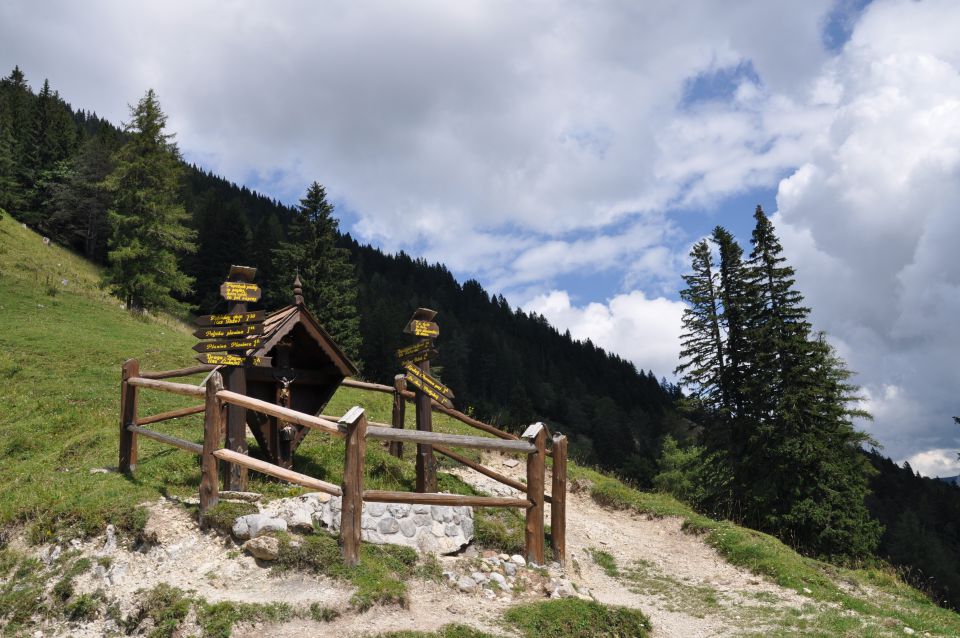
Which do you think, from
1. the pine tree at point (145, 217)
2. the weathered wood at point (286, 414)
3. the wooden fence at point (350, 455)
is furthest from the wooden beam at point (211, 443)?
the pine tree at point (145, 217)

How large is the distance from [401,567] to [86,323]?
2113 centimetres

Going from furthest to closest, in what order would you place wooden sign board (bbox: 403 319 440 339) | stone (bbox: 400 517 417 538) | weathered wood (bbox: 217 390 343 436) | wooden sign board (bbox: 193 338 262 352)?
wooden sign board (bbox: 403 319 440 339), wooden sign board (bbox: 193 338 262 352), stone (bbox: 400 517 417 538), weathered wood (bbox: 217 390 343 436)

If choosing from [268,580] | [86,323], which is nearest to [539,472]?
[268,580]

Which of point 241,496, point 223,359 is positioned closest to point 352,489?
point 241,496

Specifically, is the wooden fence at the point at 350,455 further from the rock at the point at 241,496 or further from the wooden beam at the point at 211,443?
the rock at the point at 241,496

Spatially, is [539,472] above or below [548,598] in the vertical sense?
above

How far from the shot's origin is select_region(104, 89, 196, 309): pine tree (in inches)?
1267

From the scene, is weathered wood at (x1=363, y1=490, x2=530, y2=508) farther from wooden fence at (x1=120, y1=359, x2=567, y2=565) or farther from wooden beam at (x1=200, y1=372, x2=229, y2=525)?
wooden beam at (x1=200, y1=372, x2=229, y2=525)

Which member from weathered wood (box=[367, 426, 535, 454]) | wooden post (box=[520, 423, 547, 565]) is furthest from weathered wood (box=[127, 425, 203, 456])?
wooden post (box=[520, 423, 547, 565])

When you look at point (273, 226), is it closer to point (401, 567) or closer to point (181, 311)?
point (181, 311)

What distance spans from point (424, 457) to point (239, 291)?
13.2 ft

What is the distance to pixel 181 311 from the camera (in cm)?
3703

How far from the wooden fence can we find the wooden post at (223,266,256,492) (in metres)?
0.33

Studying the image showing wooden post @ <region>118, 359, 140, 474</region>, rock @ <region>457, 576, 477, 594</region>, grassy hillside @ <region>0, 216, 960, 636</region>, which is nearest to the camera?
rock @ <region>457, 576, 477, 594</region>
